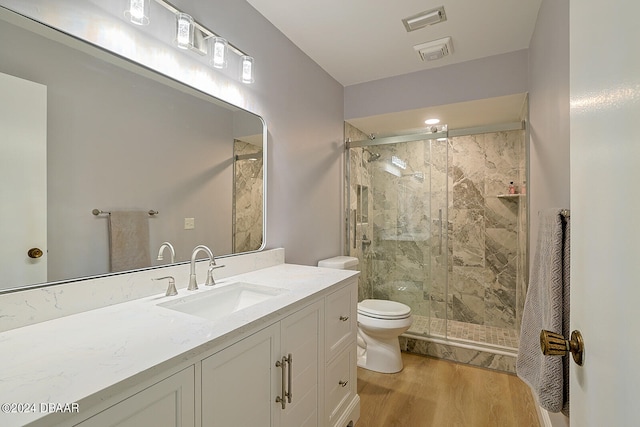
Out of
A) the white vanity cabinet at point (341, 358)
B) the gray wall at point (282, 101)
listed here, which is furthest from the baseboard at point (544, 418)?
the gray wall at point (282, 101)

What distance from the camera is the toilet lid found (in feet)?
7.70

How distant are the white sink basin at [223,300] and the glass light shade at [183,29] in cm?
113

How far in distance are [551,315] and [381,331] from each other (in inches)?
54.7

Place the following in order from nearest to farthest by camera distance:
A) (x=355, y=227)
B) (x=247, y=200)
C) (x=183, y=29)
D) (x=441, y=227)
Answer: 1. (x=183, y=29)
2. (x=247, y=200)
3. (x=441, y=227)
4. (x=355, y=227)

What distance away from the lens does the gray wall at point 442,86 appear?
91.1 inches

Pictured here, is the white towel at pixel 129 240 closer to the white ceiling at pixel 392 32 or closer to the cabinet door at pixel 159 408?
the cabinet door at pixel 159 408

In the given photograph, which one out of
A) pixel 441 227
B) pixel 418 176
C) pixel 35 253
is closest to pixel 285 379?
pixel 35 253

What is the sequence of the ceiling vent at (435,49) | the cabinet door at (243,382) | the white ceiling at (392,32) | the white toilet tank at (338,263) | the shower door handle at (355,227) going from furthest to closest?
1. the shower door handle at (355,227)
2. the white toilet tank at (338,263)
3. the ceiling vent at (435,49)
4. the white ceiling at (392,32)
5. the cabinet door at (243,382)

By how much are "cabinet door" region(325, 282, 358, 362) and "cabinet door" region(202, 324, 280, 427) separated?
411 millimetres

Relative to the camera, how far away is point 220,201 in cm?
167

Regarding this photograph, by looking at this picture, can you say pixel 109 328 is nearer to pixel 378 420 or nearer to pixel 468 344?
pixel 378 420

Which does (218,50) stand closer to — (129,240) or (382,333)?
(129,240)

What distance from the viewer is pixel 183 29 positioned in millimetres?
1358

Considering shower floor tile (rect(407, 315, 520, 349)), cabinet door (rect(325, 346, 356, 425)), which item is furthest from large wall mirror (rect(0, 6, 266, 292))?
shower floor tile (rect(407, 315, 520, 349))
